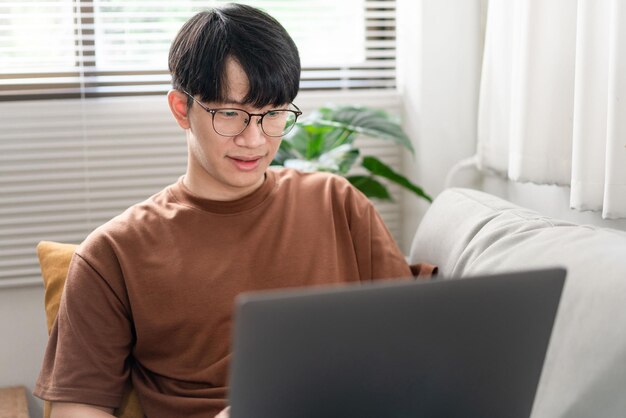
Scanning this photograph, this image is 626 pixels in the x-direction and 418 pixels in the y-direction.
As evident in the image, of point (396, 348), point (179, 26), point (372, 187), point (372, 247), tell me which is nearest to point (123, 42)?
point (179, 26)

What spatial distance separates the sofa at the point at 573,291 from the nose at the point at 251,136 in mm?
417

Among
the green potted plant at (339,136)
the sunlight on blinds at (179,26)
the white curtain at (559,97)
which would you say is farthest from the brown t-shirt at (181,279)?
the sunlight on blinds at (179,26)

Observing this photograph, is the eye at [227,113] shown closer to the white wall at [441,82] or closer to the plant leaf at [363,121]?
the plant leaf at [363,121]

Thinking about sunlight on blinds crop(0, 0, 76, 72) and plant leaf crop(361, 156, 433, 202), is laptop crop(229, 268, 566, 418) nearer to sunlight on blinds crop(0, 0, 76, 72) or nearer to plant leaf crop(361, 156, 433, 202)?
plant leaf crop(361, 156, 433, 202)

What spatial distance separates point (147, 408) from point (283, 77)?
63 centimetres

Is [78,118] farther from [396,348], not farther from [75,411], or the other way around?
[396,348]

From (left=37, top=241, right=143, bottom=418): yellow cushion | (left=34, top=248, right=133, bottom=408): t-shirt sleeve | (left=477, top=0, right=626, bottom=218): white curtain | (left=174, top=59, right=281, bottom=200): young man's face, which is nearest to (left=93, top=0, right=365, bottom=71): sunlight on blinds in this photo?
(left=477, top=0, right=626, bottom=218): white curtain

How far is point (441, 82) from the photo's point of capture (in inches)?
102

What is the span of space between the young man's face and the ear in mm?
18

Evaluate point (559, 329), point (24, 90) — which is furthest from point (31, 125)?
point (559, 329)

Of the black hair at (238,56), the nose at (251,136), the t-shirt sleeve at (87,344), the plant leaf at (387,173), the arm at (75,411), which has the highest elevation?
the black hair at (238,56)

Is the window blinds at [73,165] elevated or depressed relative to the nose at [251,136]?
depressed

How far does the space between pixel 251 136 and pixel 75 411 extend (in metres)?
0.54

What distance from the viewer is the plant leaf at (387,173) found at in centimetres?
230
